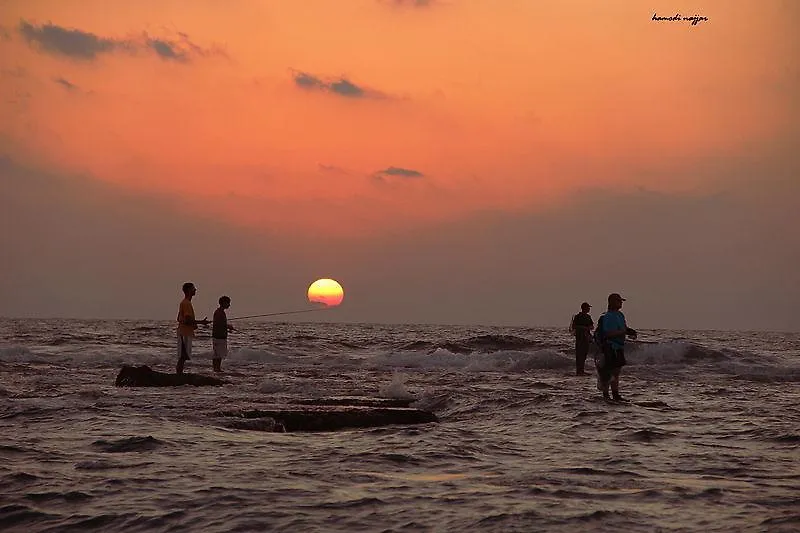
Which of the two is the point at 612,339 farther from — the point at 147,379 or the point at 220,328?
the point at 220,328

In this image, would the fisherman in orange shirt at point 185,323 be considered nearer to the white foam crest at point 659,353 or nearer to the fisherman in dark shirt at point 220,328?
the fisherman in dark shirt at point 220,328

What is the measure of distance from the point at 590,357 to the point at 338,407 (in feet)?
80.4

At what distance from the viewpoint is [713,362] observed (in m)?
31.8

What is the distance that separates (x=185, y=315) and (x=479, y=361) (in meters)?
15.3

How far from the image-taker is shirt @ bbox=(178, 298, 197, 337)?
18250 mm

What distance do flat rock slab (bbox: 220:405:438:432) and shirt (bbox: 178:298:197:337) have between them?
6589 mm

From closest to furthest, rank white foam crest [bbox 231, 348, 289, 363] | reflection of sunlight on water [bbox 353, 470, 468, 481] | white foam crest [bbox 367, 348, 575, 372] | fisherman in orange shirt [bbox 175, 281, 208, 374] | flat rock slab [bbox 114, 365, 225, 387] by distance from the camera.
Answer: reflection of sunlight on water [bbox 353, 470, 468, 481]
flat rock slab [bbox 114, 365, 225, 387]
fisherman in orange shirt [bbox 175, 281, 208, 374]
white foam crest [bbox 367, 348, 575, 372]
white foam crest [bbox 231, 348, 289, 363]

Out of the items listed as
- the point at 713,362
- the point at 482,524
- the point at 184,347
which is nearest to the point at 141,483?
the point at 482,524

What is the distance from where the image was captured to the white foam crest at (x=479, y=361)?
29.7m

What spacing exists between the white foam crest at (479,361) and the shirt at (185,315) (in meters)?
12.1

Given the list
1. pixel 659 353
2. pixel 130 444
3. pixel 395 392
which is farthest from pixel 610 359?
pixel 659 353

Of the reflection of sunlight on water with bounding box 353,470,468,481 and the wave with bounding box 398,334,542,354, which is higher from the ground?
the wave with bounding box 398,334,542,354

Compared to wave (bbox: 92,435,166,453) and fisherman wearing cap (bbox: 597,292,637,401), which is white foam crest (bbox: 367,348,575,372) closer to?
fisherman wearing cap (bbox: 597,292,637,401)

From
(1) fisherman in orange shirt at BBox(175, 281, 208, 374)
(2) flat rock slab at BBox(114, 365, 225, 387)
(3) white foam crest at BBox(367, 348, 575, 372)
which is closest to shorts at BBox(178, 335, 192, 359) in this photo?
(1) fisherman in orange shirt at BBox(175, 281, 208, 374)
